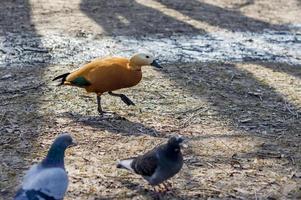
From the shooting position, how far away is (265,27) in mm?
8609

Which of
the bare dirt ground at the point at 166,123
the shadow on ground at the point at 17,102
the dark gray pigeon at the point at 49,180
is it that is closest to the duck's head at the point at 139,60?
the bare dirt ground at the point at 166,123

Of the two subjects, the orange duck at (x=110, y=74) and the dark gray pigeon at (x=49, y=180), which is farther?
the orange duck at (x=110, y=74)

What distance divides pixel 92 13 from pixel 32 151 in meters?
4.73

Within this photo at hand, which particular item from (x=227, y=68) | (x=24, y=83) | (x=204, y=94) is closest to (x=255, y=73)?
(x=227, y=68)

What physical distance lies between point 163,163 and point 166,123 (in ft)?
4.51

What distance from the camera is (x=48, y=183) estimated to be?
→ 3.33m

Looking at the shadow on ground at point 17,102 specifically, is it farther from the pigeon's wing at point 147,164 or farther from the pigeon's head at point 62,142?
the pigeon's wing at point 147,164

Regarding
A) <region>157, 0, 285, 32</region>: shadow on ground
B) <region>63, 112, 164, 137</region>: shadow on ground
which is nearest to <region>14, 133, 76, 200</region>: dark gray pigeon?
<region>63, 112, 164, 137</region>: shadow on ground

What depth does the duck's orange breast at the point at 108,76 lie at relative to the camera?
16.7 feet

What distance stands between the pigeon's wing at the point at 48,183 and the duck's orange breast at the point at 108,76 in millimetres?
1744

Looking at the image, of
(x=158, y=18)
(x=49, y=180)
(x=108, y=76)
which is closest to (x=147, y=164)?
(x=49, y=180)

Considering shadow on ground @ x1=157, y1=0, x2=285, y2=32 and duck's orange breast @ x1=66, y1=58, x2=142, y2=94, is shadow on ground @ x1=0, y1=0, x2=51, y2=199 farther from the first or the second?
shadow on ground @ x1=157, y1=0, x2=285, y2=32

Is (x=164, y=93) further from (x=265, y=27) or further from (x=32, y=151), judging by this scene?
(x=265, y=27)

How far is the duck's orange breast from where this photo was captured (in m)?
5.10
